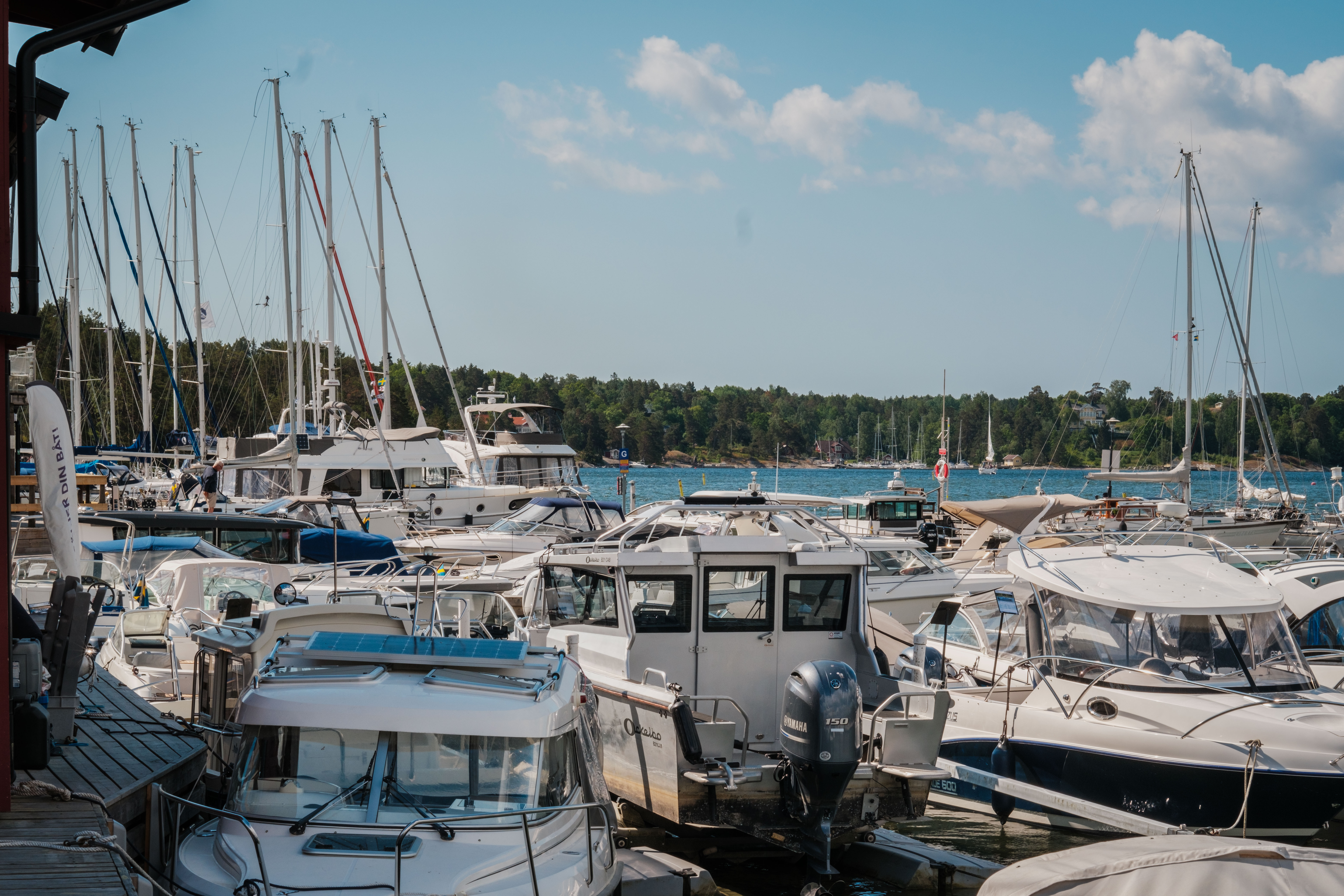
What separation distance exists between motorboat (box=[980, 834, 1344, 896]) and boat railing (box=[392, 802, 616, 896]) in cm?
249

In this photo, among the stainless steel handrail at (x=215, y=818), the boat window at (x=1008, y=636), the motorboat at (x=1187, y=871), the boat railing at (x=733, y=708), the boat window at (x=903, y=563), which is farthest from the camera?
the boat window at (x=903, y=563)

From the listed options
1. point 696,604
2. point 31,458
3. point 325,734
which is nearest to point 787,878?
point 696,604

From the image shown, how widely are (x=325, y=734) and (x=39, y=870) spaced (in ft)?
5.62

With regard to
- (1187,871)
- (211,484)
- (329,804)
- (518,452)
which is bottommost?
(329,804)

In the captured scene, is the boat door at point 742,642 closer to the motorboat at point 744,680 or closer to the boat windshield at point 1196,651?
the motorboat at point 744,680

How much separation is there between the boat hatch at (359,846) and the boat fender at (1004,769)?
7154 mm

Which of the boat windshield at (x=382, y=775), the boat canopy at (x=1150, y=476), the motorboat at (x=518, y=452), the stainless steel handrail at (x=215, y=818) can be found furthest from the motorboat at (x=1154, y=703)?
the motorboat at (x=518, y=452)

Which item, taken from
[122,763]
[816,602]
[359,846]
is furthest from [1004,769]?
[122,763]

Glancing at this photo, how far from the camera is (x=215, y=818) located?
7.28 meters

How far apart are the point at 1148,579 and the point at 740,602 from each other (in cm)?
445

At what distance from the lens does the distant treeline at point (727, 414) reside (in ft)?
185

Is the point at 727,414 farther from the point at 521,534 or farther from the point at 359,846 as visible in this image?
the point at 359,846

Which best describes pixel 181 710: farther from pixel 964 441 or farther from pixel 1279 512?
pixel 964 441

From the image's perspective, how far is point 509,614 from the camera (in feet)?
54.6
